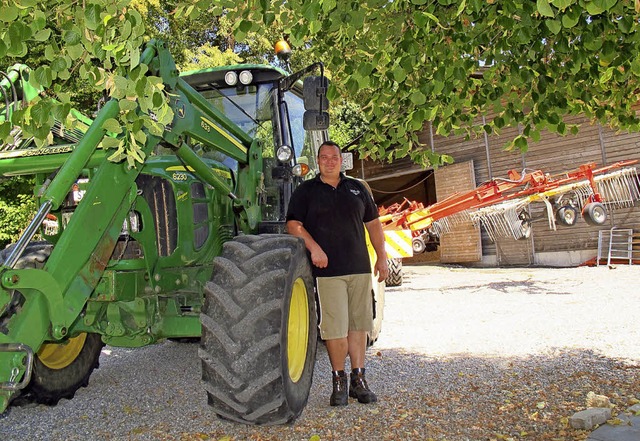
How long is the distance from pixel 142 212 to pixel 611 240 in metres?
12.6

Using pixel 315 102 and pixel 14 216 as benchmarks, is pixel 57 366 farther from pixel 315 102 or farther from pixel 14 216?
pixel 14 216

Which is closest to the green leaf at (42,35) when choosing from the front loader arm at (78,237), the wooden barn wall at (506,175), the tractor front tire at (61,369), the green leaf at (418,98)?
the front loader arm at (78,237)

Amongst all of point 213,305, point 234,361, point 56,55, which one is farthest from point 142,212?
point 56,55

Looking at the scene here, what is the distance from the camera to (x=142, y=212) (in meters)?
3.96

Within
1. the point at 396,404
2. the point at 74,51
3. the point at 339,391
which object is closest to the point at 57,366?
the point at 339,391

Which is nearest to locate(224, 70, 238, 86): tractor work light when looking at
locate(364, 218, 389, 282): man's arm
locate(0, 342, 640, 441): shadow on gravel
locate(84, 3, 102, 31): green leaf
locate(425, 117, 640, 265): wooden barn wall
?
locate(364, 218, 389, 282): man's arm

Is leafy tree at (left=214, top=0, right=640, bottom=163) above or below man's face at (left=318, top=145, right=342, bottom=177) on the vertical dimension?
above

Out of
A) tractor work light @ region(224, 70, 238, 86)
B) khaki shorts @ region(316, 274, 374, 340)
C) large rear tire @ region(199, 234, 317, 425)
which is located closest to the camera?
large rear tire @ region(199, 234, 317, 425)

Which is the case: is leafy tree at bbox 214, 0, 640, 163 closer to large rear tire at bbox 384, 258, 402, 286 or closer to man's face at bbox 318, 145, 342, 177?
man's face at bbox 318, 145, 342, 177

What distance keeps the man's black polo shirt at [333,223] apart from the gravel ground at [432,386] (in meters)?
0.97

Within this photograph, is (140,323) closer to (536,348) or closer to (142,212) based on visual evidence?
(142,212)

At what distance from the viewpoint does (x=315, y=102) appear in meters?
4.13

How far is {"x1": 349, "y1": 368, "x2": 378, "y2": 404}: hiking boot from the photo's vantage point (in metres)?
4.06

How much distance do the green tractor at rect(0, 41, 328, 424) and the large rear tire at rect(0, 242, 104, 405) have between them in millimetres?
10
